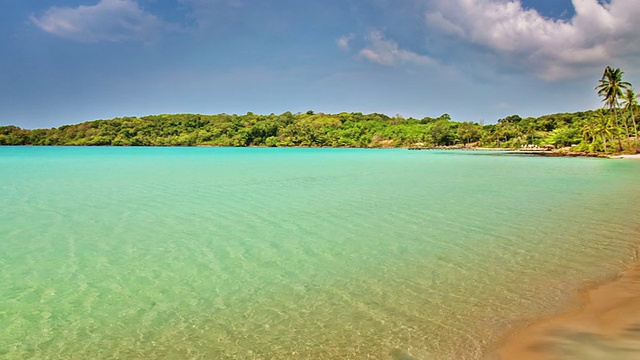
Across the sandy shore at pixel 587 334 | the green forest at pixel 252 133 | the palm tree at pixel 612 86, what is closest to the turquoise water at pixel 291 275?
the sandy shore at pixel 587 334

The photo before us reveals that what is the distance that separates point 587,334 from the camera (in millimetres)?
4602

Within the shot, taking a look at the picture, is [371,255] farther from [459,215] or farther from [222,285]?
[459,215]

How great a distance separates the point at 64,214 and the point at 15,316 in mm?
8801

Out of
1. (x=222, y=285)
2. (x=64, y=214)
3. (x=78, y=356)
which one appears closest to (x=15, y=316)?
(x=78, y=356)

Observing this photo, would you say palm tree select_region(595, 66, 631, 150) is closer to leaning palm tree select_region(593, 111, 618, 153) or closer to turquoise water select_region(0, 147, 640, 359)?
leaning palm tree select_region(593, 111, 618, 153)

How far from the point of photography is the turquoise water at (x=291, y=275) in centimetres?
467

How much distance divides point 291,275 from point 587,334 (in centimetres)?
431

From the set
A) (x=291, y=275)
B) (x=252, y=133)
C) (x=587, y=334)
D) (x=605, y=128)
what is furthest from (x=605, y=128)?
(x=252, y=133)

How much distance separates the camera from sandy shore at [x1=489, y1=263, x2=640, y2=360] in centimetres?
415

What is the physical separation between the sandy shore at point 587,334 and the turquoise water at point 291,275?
0.91ft

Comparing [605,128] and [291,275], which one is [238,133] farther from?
[291,275]

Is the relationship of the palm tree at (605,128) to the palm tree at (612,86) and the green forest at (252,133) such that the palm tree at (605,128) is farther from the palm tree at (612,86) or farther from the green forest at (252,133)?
the green forest at (252,133)

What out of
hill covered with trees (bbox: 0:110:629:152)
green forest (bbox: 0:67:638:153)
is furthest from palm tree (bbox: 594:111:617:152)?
hill covered with trees (bbox: 0:110:629:152)

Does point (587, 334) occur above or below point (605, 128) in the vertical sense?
below
